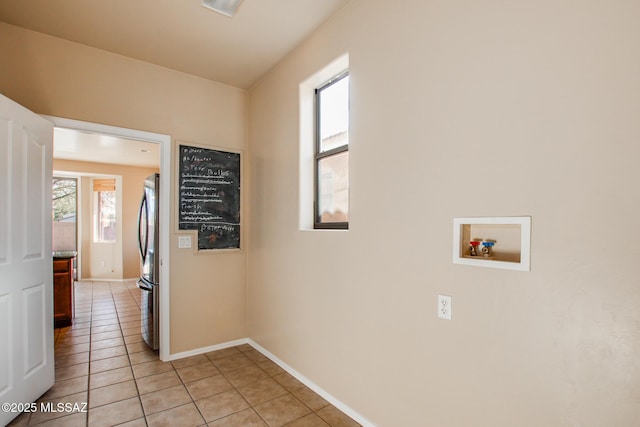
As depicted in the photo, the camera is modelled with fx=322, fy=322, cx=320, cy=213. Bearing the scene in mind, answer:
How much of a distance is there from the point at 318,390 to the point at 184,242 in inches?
73.2

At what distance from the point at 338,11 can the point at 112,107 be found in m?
2.13

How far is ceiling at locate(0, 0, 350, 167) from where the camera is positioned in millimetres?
2259

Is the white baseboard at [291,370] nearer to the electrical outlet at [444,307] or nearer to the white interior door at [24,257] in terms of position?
the electrical outlet at [444,307]

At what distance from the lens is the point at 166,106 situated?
3.15 metres

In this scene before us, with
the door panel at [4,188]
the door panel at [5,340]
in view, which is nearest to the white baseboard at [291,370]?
the door panel at [5,340]

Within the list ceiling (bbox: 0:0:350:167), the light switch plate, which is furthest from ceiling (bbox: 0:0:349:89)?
the light switch plate

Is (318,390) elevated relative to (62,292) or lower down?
lower down

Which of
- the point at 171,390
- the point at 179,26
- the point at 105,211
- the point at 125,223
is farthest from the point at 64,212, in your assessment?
the point at 179,26

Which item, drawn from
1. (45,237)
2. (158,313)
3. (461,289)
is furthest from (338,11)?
(158,313)

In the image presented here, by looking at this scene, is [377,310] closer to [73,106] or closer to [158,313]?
[158,313]

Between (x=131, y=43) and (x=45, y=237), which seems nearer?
(x=45, y=237)

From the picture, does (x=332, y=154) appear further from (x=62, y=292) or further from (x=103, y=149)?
(x=103, y=149)

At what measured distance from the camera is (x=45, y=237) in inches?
97.5

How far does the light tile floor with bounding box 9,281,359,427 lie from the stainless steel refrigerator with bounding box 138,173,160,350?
0.25 meters
